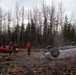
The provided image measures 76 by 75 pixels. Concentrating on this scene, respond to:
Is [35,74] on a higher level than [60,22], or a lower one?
lower

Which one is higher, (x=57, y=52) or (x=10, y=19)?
(x=10, y=19)

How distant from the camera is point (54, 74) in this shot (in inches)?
493

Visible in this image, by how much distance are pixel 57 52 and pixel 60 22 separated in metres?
64.9

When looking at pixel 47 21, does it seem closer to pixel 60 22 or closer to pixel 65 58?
pixel 60 22

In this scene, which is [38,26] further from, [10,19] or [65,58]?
[65,58]

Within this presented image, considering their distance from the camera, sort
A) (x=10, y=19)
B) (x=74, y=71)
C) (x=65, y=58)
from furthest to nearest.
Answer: (x=10, y=19)
(x=65, y=58)
(x=74, y=71)

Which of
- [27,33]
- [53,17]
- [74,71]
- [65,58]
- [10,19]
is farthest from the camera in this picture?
[10,19]

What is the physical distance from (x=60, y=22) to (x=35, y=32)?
9.81 meters

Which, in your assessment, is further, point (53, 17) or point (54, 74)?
point (53, 17)

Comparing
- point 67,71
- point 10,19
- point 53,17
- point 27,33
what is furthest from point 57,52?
point 10,19

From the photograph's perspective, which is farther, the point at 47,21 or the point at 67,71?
the point at 47,21

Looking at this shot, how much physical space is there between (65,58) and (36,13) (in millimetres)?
71860

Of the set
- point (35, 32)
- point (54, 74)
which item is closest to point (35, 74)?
point (54, 74)

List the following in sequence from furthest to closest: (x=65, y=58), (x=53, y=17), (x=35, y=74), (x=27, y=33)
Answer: (x=27, y=33)
(x=53, y=17)
(x=65, y=58)
(x=35, y=74)
